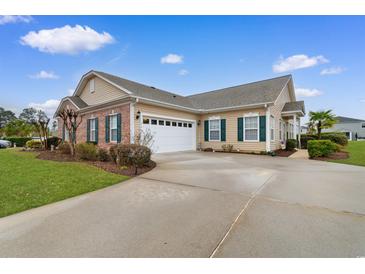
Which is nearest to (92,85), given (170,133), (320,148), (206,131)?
(170,133)

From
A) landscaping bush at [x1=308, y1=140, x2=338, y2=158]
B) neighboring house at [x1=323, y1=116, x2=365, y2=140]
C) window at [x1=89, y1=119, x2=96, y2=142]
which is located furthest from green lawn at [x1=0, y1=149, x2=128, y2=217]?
neighboring house at [x1=323, y1=116, x2=365, y2=140]

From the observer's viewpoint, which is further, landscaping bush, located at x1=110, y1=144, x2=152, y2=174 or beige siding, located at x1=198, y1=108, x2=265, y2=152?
beige siding, located at x1=198, y1=108, x2=265, y2=152

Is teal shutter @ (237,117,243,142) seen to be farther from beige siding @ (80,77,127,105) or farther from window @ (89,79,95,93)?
window @ (89,79,95,93)

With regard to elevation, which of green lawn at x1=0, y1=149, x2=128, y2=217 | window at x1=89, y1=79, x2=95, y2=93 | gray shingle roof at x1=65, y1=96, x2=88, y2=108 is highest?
window at x1=89, y1=79, x2=95, y2=93

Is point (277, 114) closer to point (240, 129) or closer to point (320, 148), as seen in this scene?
point (240, 129)

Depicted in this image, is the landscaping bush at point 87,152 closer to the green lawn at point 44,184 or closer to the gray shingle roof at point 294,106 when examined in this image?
the green lawn at point 44,184

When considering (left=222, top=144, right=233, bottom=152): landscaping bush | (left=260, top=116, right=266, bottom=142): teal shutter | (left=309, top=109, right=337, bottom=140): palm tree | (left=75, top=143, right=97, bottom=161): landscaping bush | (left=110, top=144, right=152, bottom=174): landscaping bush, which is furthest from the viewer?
(left=309, top=109, right=337, bottom=140): palm tree

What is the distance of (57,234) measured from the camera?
2656 millimetres

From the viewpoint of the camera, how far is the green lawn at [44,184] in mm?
3996

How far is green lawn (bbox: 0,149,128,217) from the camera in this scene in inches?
157

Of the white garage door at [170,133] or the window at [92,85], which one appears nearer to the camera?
the white garage door at [170,133]

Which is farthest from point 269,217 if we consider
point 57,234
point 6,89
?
point 6,89

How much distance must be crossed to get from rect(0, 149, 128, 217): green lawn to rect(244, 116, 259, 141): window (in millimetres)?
9614

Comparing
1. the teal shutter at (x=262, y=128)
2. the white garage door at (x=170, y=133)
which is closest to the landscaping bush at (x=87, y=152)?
the white garage door at (x=170, y=133)
